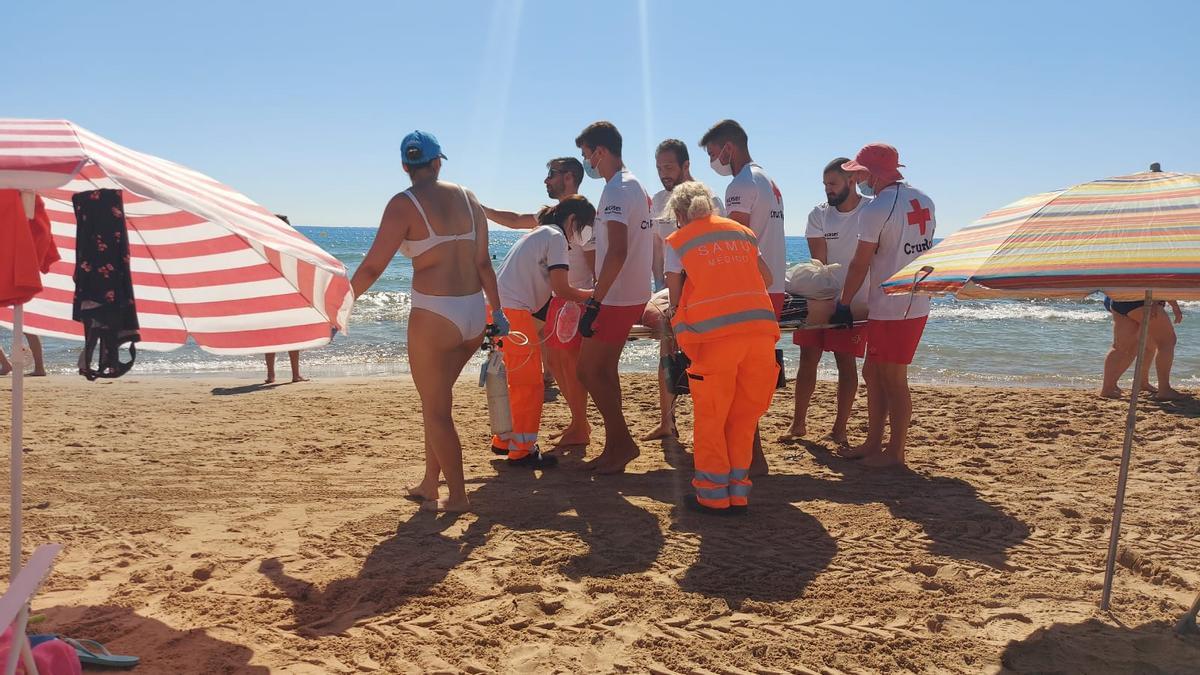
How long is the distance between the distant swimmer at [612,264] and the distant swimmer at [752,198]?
1.83 feet

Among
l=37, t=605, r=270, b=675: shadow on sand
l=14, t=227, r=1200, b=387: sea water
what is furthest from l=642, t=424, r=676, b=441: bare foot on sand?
l=14, t=227, r=1200, b=387: sea water

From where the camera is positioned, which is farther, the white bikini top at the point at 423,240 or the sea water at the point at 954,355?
the sea water at the point at 954,355

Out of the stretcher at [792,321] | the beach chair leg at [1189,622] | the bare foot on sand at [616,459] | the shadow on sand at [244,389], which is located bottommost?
the beach chair leg at [1189,622]

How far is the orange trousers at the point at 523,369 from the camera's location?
556cm

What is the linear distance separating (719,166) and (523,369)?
1.81 m

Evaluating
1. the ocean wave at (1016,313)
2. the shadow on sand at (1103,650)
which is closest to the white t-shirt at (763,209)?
the shadow on sand at (1103,650)

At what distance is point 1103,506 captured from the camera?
16.3 ft

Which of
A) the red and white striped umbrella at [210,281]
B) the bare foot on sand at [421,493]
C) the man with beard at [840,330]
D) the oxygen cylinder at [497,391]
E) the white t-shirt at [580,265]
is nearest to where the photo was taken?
the red and white striped umbrella at [210,281]

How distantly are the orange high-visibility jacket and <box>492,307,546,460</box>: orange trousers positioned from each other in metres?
1.36

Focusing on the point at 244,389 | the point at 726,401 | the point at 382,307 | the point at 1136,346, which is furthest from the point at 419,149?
the point at 382,307

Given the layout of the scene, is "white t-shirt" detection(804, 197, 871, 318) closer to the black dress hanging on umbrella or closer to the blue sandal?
the black dress hanging on umbrella

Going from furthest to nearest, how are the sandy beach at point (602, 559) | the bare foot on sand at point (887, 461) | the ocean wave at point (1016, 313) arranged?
1. the ocean wave at point (1016, 313)
2. the bare foot on sand at point (887, 461)
3. the sandy beach at point (602, 559)

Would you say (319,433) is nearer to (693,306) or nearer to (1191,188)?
(693,306)

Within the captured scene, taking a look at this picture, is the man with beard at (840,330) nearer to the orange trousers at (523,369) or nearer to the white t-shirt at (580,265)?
the white t-shirt at (580,265)
